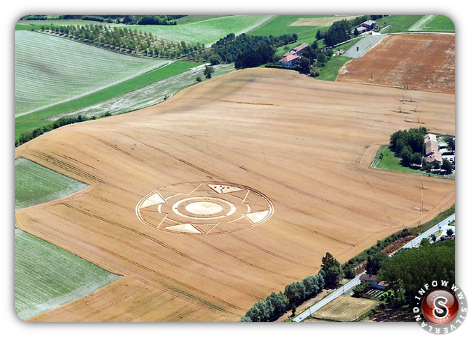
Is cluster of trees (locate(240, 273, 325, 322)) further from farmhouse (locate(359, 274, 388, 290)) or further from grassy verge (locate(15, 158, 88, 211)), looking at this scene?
grassy verge (locate(15, 158, 88, 211))

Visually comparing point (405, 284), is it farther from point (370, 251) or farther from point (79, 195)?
point (79, 195)

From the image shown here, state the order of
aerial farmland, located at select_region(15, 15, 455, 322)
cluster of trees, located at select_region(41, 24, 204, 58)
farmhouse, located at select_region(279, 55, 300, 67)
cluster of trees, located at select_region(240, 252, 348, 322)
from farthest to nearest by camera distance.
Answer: cluster of trees, located at select_region(41, 24, 204, 58) < farmhouse, located at select_region(279, 55, 300, 67) < aerial farmland, located at select_region(15, 15, 455, 322) < cluster of trees, located at select_region(240, 252, 348, 322)

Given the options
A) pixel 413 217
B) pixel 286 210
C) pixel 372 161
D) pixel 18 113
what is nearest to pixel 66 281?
pixel 286 210

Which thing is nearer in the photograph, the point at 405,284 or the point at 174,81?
the point at 405,284

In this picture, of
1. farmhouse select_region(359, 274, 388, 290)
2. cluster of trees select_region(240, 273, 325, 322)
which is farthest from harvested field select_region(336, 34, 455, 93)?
cluster of trees select_region(240, 273, 325, 322)

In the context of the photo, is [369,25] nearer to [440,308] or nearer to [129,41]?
[129,41]

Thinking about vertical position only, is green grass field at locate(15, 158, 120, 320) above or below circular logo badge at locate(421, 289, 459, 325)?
below
